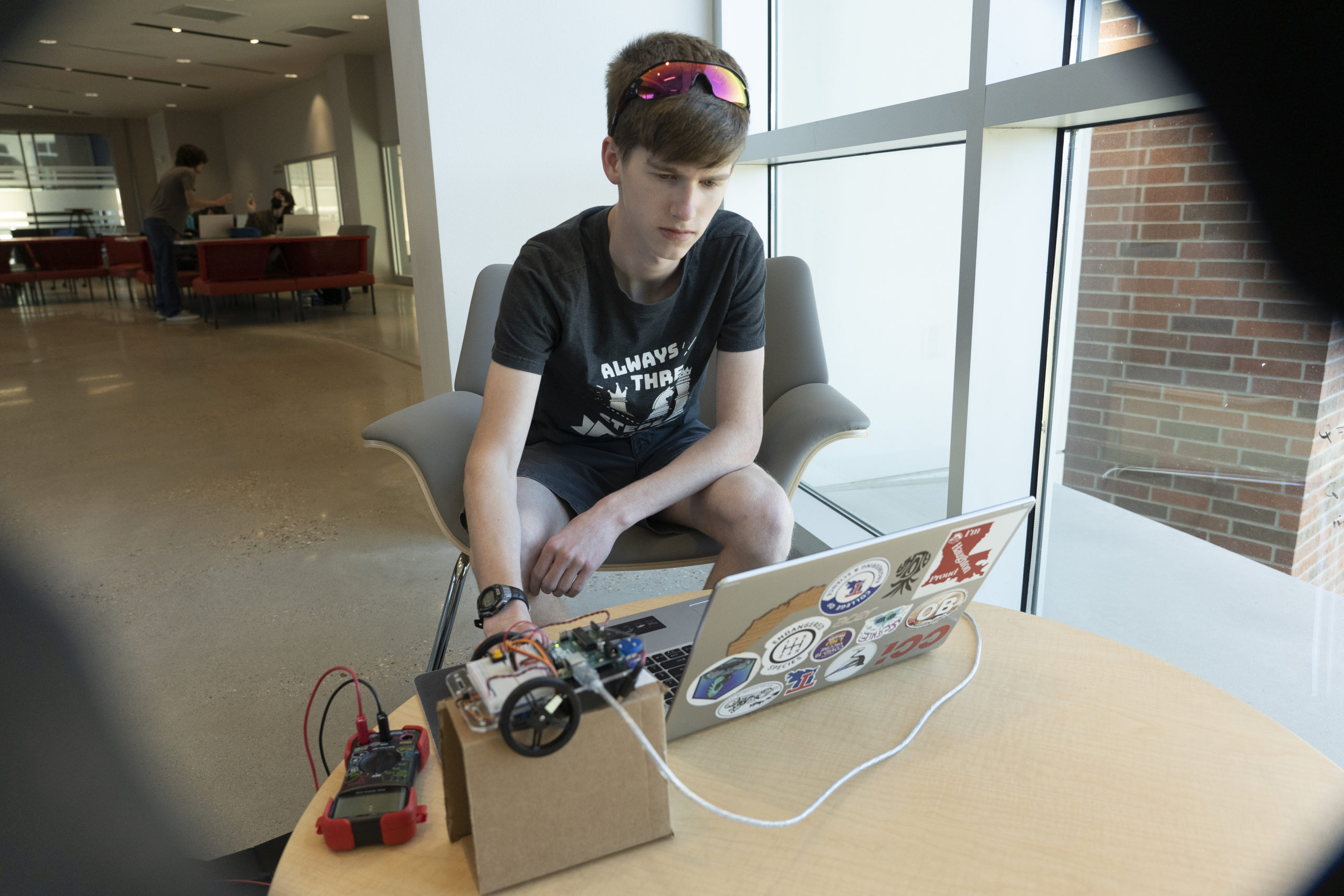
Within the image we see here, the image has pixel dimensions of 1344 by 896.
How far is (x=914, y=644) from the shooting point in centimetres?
84

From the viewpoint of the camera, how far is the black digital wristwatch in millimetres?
898

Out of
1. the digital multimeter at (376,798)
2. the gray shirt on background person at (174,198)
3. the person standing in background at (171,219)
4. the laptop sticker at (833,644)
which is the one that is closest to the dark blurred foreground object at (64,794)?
the digital multimeter at (376,798)

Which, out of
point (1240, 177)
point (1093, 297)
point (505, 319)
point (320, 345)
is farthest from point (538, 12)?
point (320, 345)

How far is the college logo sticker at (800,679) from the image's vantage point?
76cm

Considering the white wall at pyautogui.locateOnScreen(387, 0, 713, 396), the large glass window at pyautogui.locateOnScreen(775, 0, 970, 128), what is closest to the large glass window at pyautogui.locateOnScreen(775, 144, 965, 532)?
the large glass window at pyautogui.locateOnScreen(775, 0, 970, 128)

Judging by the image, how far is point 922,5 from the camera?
1690 millimetres

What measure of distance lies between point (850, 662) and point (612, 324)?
667 millimetres

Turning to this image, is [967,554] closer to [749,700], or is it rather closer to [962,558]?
[962,558]

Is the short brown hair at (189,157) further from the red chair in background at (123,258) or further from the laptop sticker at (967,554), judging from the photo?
the laptop sticker at (967,554)

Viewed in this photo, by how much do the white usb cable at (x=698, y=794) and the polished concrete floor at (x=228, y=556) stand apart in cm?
24

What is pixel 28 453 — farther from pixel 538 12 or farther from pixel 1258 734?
pixel 1258 734

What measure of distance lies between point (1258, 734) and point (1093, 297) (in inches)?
35.0

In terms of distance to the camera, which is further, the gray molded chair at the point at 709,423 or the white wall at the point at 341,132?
the white wall at the point at 341,132

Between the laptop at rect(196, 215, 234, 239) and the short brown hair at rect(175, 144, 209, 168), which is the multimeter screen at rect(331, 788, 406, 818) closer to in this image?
the short brown hair at rect(175, 144, 209, 168)
